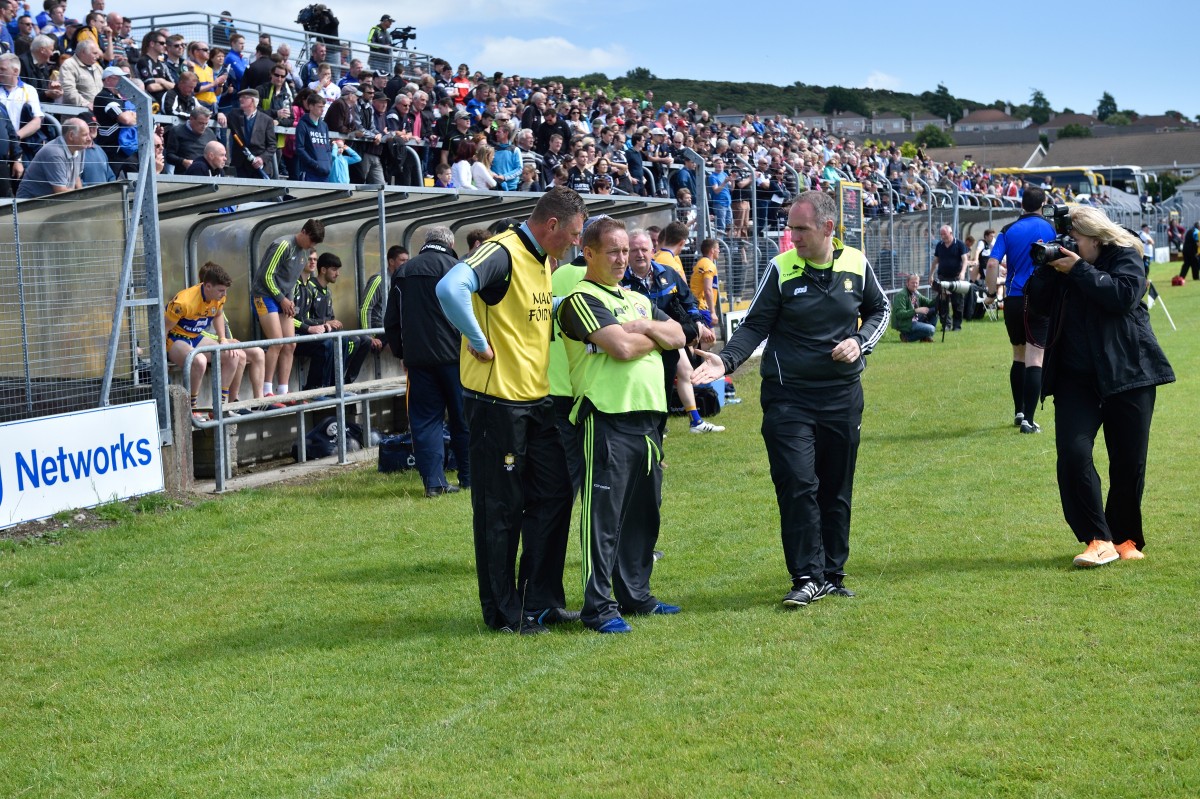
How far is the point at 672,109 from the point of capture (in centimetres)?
3072

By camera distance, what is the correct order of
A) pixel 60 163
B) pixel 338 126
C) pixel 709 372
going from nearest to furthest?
1. pixel 709 372
2. pixel 60 163
3. pixel 338 126

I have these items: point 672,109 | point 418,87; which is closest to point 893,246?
point 672,109

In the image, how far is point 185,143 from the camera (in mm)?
12805

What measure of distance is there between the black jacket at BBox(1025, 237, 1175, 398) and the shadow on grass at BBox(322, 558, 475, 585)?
353 centimetres

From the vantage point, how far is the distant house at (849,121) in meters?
144

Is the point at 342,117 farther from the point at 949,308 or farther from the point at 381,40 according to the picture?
the point at 949,308

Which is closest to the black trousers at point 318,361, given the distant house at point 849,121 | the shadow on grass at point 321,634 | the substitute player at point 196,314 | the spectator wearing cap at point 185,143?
the substitute player at point 196,314

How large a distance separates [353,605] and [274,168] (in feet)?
28.5

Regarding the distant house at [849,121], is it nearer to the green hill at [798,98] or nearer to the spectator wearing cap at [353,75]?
the green hill at [798,98]

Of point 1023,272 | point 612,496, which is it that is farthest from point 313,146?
point 612,496

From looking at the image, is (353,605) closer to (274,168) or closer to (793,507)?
(793,507)

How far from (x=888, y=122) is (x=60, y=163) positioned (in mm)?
163256

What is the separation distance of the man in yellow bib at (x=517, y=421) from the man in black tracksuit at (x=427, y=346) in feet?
12.3

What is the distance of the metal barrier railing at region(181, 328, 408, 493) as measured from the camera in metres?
10.4
